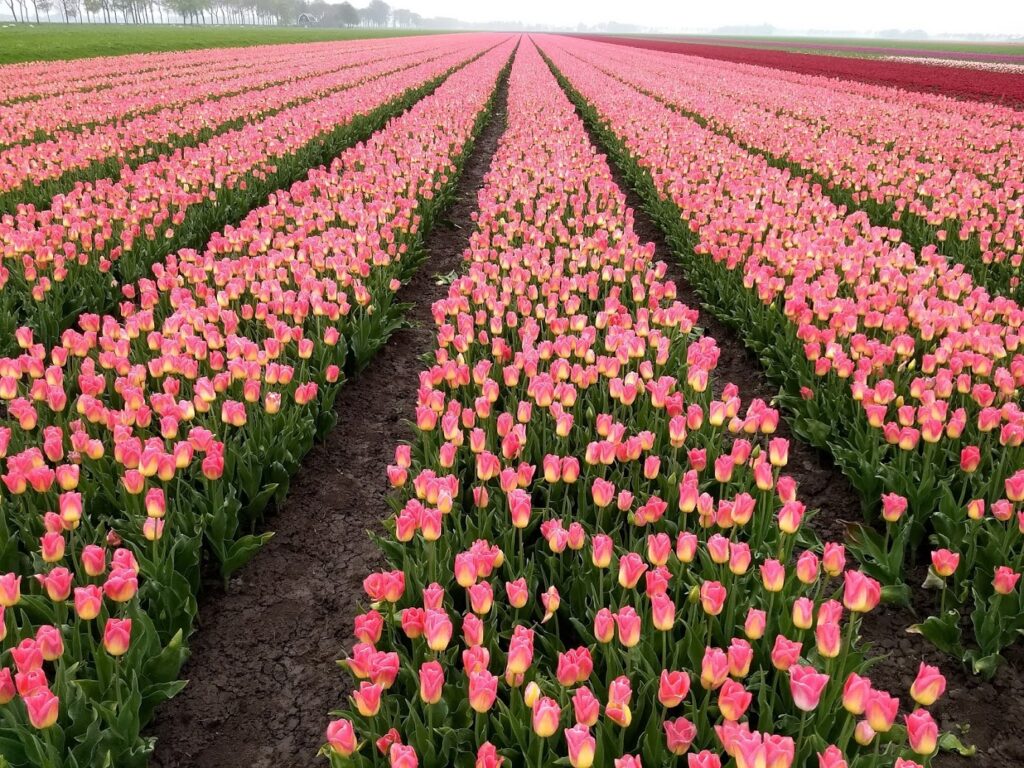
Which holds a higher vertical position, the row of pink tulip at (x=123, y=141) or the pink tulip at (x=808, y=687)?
the pink tulip at (x=808, y=687)

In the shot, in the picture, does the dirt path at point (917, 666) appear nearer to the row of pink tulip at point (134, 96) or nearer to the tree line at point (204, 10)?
the row of pink tulip at point (134, 96)

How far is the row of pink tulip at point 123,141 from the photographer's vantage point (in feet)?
28.9

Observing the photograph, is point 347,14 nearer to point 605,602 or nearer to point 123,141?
point 123,141

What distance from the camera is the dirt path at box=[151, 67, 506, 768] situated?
2.89m

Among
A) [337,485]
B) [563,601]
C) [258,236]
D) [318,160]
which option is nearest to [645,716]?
[563,601]

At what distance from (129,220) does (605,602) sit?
21.5 feet

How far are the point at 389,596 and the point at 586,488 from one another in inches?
51.4

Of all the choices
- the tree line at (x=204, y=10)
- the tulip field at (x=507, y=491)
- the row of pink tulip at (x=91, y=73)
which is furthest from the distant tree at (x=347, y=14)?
the tulip field at (x=507, y=491)

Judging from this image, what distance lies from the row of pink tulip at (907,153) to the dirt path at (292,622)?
4959 millimetres

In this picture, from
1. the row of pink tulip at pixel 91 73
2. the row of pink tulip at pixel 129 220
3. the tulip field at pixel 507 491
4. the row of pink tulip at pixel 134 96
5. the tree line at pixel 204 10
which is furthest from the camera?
the tree line at pixel 204 10

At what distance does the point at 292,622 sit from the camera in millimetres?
3496

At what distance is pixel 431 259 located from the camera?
29.9 feet

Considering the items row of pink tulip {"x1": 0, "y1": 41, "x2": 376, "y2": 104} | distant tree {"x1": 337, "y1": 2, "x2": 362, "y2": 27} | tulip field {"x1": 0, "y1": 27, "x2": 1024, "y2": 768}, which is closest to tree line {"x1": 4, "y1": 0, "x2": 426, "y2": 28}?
distant tree {"x1": 337, "y1": 2, "x2": 362, "y2": 27}

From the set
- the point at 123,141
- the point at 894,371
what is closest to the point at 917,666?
the point at 894,371
